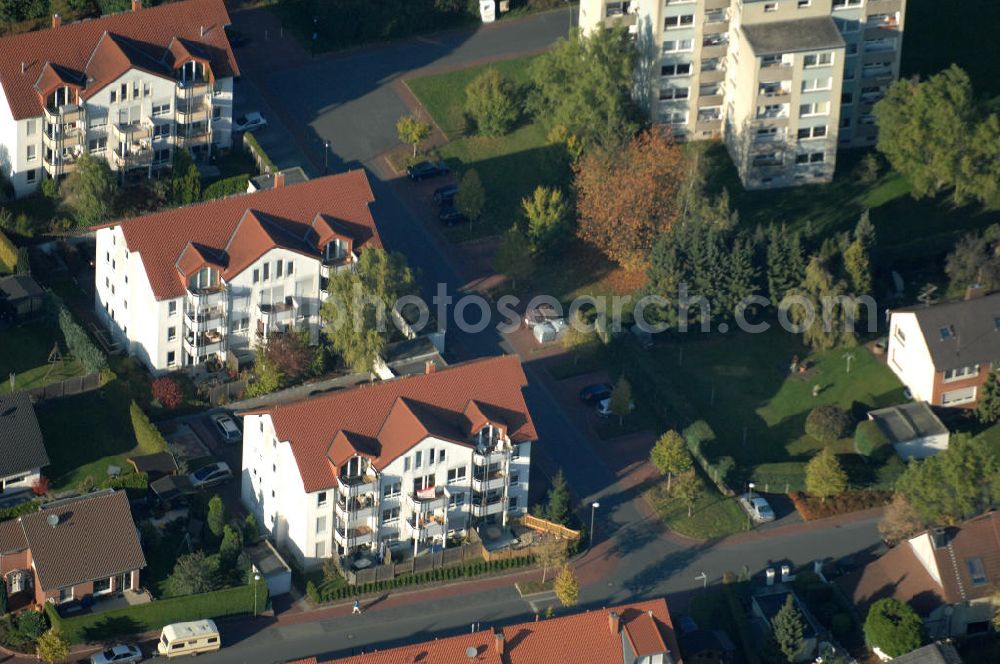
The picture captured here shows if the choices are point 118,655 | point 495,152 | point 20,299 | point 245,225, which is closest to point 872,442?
point 495,152

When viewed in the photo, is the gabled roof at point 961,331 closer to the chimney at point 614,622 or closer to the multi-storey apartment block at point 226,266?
the chimney at point 614,622

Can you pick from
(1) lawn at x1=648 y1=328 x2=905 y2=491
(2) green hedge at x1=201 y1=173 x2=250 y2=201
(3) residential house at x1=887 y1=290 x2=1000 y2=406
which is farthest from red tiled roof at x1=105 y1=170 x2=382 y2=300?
(3) residential house at x1=887 y1=290 x2=1000 y2=406

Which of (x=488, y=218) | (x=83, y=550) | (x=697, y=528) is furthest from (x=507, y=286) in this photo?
(x=83, y=550)

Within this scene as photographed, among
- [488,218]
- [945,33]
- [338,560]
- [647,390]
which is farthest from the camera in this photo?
[945,33]

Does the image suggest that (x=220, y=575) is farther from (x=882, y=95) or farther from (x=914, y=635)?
(x=882, y=95)

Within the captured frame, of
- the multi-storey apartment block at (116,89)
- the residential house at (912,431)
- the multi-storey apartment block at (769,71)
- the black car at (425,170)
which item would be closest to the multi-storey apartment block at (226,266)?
the multi-storey apartment block at (116,89)

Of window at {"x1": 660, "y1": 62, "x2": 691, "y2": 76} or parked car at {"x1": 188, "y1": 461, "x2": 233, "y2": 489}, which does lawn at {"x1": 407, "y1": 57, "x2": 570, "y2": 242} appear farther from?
parked car at {"x1": 188, "y1": 461, "x2": 233, "y2": 489}
